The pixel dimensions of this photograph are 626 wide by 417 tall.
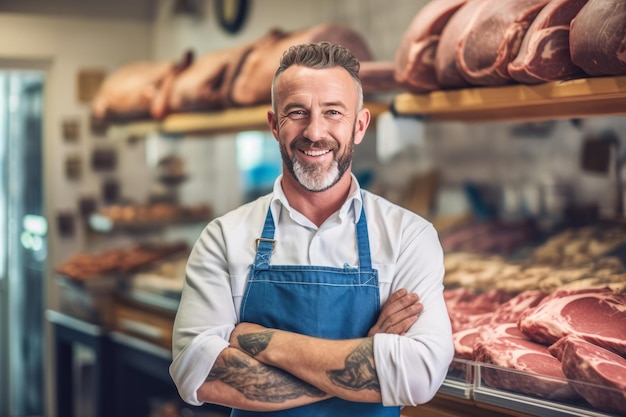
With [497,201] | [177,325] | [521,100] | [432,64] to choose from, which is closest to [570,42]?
[521,100]

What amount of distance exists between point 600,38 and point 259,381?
46.6 inches

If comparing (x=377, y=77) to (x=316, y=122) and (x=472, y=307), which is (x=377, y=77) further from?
(x=316, y=122)

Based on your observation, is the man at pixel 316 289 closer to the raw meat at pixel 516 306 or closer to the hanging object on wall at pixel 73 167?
the raw meat at pixel 516 306

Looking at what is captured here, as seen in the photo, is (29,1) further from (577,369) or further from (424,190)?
(577,369)

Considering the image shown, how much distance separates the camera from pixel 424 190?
Result: 4371 millimetres

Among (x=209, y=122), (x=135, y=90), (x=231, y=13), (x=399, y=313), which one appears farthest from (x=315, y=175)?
(x=231, y=13)

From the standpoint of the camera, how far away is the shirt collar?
2.14 metres

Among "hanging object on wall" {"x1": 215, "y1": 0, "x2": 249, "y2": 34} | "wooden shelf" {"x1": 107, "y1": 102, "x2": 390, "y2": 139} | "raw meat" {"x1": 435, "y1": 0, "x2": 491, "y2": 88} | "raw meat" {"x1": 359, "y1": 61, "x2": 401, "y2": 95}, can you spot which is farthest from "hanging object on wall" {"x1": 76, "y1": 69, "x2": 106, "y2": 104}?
"raw meat" {"x1": 435, "y1": 0, "x2": 491, "y2": 88}

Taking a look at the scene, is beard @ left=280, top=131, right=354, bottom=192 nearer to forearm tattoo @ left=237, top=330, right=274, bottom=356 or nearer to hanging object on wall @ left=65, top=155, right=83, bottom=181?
forearm tattoo @ left=237, top=330, right=274, bottom=356

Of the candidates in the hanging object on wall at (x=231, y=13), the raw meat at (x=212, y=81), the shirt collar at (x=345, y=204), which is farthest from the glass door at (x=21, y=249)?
the shirt collar at (x=345, y=204)

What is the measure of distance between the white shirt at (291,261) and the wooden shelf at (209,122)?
135 centimetres

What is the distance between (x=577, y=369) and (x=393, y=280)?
0.49 meters

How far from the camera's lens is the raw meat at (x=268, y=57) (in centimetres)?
370

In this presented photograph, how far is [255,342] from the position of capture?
2.03m
